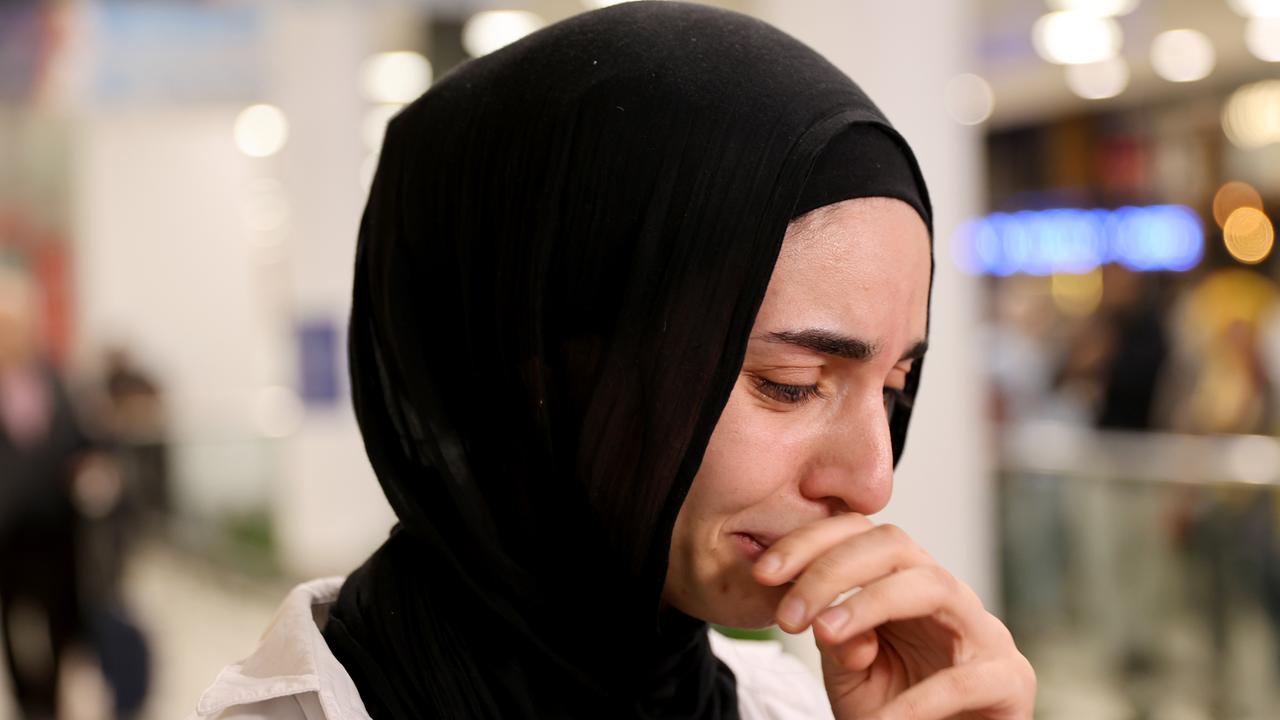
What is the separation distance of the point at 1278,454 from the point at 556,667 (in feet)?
17.3

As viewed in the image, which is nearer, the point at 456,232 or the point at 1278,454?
the point at 456,232

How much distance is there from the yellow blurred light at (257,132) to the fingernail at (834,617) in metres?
15.3

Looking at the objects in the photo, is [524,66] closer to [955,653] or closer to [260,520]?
[955,653]

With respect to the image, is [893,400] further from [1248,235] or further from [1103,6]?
[1248,235]

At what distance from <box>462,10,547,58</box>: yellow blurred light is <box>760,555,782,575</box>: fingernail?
310 inches

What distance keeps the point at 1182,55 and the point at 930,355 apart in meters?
9.89

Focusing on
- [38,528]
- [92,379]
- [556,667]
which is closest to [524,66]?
[556,667]

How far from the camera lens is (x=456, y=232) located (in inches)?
59.8

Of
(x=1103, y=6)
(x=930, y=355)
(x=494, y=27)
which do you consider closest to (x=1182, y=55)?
(x=1103, y=6)

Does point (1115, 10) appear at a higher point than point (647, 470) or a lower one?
higher

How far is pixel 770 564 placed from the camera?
1342 millimetres

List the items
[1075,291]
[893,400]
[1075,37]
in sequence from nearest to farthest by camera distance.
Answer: [893,400]
[1075,37]
[1075,291]

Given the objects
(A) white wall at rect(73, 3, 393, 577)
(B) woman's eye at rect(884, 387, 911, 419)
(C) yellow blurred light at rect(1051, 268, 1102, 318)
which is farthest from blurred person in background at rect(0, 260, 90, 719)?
(C) yellow blurred light at rect(1051, 268, 1102, 318)

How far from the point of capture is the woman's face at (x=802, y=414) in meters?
1.39
